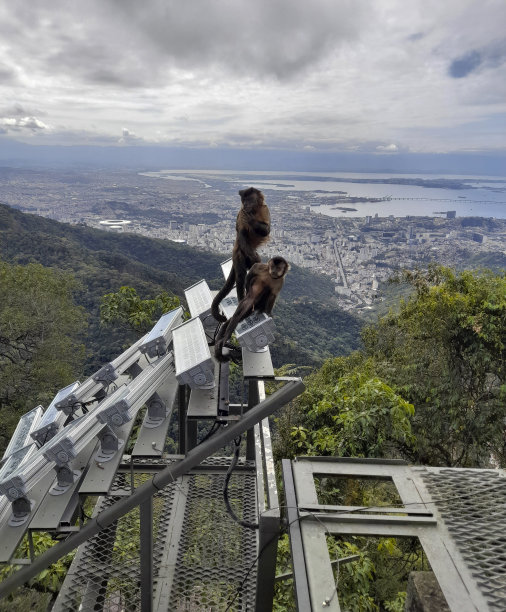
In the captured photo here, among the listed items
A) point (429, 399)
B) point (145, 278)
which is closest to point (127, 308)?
point (429, 399)

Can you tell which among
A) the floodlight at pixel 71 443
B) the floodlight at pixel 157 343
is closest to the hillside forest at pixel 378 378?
the floodlight at pixel 71 443

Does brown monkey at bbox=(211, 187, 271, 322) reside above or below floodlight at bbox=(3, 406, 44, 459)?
above

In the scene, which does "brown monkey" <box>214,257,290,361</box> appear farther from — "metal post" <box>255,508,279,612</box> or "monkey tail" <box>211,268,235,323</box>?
"metal post" <box>255,508,279,612</box>

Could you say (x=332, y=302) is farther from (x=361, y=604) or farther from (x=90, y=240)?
(x=361, y=604)

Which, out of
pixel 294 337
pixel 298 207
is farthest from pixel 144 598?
pixel 298 207

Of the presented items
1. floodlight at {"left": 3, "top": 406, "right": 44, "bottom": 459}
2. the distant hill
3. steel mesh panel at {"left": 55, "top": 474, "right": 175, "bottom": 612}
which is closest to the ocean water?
the distant hill

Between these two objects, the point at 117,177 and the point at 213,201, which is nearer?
the point at 213,201
